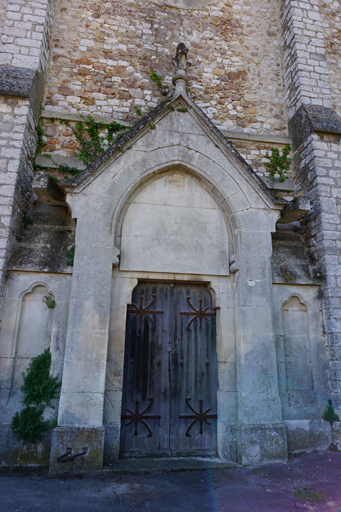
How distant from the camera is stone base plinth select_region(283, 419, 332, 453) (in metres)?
4.59

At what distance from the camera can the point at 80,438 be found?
3.77m

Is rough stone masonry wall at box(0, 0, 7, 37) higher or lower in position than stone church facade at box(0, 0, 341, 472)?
higher

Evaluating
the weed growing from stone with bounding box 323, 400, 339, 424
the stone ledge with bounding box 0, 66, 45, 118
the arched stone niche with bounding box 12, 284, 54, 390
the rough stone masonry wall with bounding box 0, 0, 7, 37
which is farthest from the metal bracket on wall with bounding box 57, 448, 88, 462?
the rough stone masonry wall with bounding box 0, 0, 7, 37

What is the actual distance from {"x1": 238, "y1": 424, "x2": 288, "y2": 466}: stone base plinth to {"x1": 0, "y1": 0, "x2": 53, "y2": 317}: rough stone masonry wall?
356cm

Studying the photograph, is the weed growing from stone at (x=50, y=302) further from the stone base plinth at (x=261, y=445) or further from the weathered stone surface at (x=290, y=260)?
the weathered stone surface at (x=290, y=260)

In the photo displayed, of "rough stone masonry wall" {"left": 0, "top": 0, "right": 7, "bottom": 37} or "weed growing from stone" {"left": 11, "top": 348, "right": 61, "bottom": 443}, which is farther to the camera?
"rough stone masonry wall" {"left": 0, "top": 0, "right": 7, "bottom": 37}

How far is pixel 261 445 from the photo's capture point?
4.11 m

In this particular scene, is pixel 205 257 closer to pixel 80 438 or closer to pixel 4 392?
pixel 80 438

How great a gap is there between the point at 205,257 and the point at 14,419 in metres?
3.17

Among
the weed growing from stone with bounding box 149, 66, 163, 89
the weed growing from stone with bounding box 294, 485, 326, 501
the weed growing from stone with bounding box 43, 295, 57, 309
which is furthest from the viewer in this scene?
the weed growing from stone with bounding box 149, 66, 163, 89

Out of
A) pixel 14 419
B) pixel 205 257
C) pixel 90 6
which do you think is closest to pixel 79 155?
pixel 205 257

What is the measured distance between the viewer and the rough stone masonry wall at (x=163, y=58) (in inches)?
240

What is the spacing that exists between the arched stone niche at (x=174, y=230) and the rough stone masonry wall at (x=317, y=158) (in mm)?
1603

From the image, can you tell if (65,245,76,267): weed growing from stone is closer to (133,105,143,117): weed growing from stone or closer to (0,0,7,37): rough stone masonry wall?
(133,105,143,117): weed growing from stone
